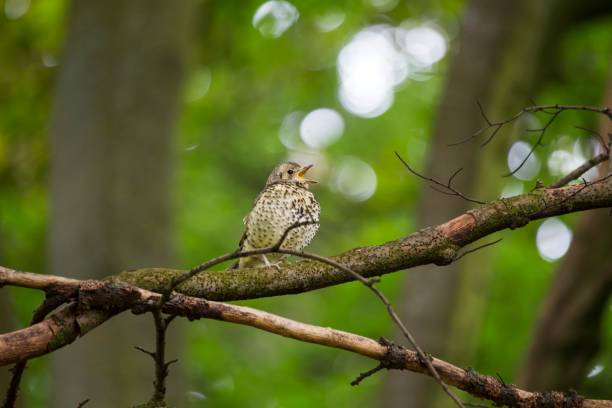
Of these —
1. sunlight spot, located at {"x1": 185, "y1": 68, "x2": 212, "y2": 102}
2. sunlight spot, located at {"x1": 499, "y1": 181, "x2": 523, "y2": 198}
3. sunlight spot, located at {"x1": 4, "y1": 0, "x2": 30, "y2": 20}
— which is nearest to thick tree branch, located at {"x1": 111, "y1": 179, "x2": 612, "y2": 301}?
sunlight spot, located at {"x1": 499, "y1": 181, "x2": 523, "y2": 198}

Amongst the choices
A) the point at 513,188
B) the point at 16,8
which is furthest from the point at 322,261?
the point at 16,8

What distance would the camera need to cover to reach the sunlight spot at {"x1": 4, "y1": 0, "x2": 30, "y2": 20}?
10234 millimetres

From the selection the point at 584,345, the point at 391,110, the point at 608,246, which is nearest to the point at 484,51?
the point at 608,246

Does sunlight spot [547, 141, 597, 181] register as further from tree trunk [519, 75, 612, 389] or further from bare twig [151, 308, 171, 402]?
bare twig [151, 308, 171, 402]

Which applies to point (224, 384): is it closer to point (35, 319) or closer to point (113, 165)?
point (113, 165)

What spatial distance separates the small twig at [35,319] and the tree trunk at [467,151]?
4.72 m

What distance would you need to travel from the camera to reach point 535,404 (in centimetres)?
311

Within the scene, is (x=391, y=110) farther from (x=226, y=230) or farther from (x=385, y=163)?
(x=226, y=230)

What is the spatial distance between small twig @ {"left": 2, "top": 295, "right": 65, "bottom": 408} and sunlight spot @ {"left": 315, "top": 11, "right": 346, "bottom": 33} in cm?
904

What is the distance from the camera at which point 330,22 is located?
12727 millimetres

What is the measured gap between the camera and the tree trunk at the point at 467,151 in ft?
24.1

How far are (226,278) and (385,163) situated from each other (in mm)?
9423

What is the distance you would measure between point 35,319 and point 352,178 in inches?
421

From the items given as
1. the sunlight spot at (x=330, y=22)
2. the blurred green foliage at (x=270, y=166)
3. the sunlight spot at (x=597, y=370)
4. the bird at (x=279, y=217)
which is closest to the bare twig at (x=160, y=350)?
the bird at (x=279, y=217)
